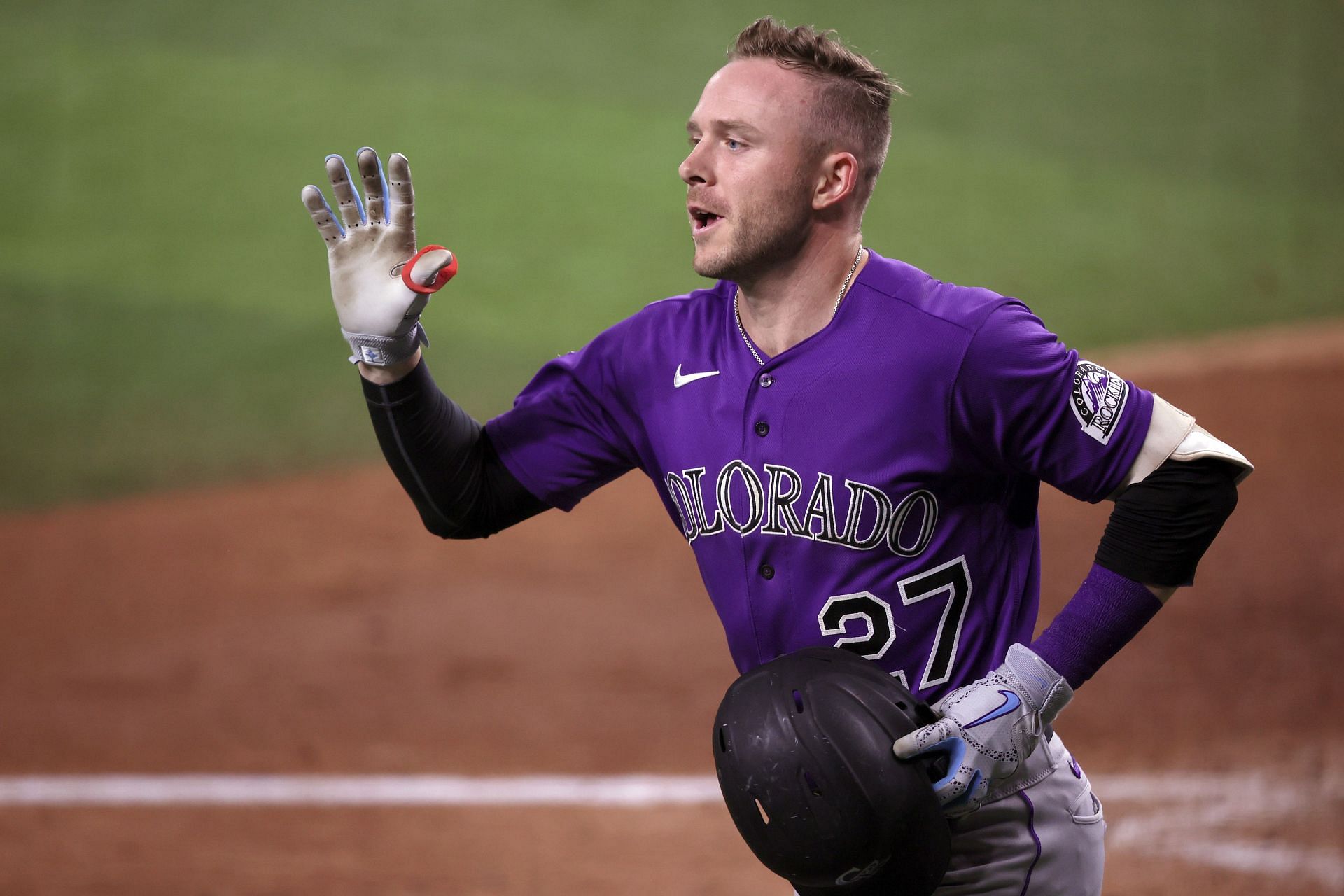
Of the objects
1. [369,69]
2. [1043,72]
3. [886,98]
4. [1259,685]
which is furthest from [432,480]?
[1043,72]

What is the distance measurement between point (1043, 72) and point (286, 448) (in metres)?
8.09

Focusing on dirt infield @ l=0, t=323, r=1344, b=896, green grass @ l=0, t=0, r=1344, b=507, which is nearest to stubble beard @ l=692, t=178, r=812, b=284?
dirt infield @ l=0, t=323, r=1344, b=896

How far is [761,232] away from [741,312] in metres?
0.21

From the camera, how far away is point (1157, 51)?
13.2m

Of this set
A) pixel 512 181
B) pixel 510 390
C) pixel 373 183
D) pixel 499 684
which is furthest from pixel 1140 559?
pixel 512 181

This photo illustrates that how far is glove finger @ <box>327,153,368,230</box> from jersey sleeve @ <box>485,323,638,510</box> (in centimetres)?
46

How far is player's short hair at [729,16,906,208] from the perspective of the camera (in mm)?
2510

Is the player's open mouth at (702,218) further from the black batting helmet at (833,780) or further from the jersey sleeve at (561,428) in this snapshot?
the black batting helmet at (833,780)

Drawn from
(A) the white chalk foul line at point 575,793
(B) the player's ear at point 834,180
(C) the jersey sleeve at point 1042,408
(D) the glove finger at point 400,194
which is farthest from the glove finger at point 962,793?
(A) the white chalk foul line at point 575,793

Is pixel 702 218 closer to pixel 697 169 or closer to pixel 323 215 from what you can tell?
pixel 697 169

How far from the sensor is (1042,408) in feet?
7.68

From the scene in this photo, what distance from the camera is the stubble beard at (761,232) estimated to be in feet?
8.09

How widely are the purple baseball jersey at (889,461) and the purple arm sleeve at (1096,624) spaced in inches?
5.2

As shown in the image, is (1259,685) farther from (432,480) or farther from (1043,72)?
(1043,72)
